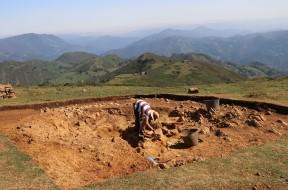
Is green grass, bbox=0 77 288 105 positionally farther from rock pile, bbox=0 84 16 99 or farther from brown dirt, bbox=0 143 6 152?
brown dirt, bbox=0 143 6 152

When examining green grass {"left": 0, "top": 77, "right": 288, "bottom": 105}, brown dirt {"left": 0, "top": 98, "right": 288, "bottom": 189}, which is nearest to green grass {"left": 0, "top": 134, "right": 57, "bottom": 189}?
brown dirt {"left": 0, "top": 98, "right": 288, "bottom": 189}

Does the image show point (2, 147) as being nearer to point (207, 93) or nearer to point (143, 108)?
point (143, 108)

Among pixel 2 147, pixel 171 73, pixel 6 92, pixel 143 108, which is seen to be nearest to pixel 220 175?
pixel 143 108

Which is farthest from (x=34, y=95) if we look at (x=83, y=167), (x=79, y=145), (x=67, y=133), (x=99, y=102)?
(x=83, y=167)

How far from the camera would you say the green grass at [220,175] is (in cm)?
1168

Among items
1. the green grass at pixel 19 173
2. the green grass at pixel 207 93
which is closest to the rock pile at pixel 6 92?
the green grass at pixel 207 93

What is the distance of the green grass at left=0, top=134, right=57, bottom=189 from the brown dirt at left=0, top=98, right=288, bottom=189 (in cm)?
36

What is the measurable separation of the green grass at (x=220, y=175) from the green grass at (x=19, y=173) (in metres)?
1.52

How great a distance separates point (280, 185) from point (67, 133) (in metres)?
10.2

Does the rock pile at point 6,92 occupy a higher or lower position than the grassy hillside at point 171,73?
higher

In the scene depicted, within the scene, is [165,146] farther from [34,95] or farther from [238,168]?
[34,95]

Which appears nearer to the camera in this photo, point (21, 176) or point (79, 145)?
point (21, 176)

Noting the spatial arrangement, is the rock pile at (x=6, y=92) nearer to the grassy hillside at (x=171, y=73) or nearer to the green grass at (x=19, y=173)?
the green grass at (x=19, y=173)

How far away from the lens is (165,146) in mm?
17016
